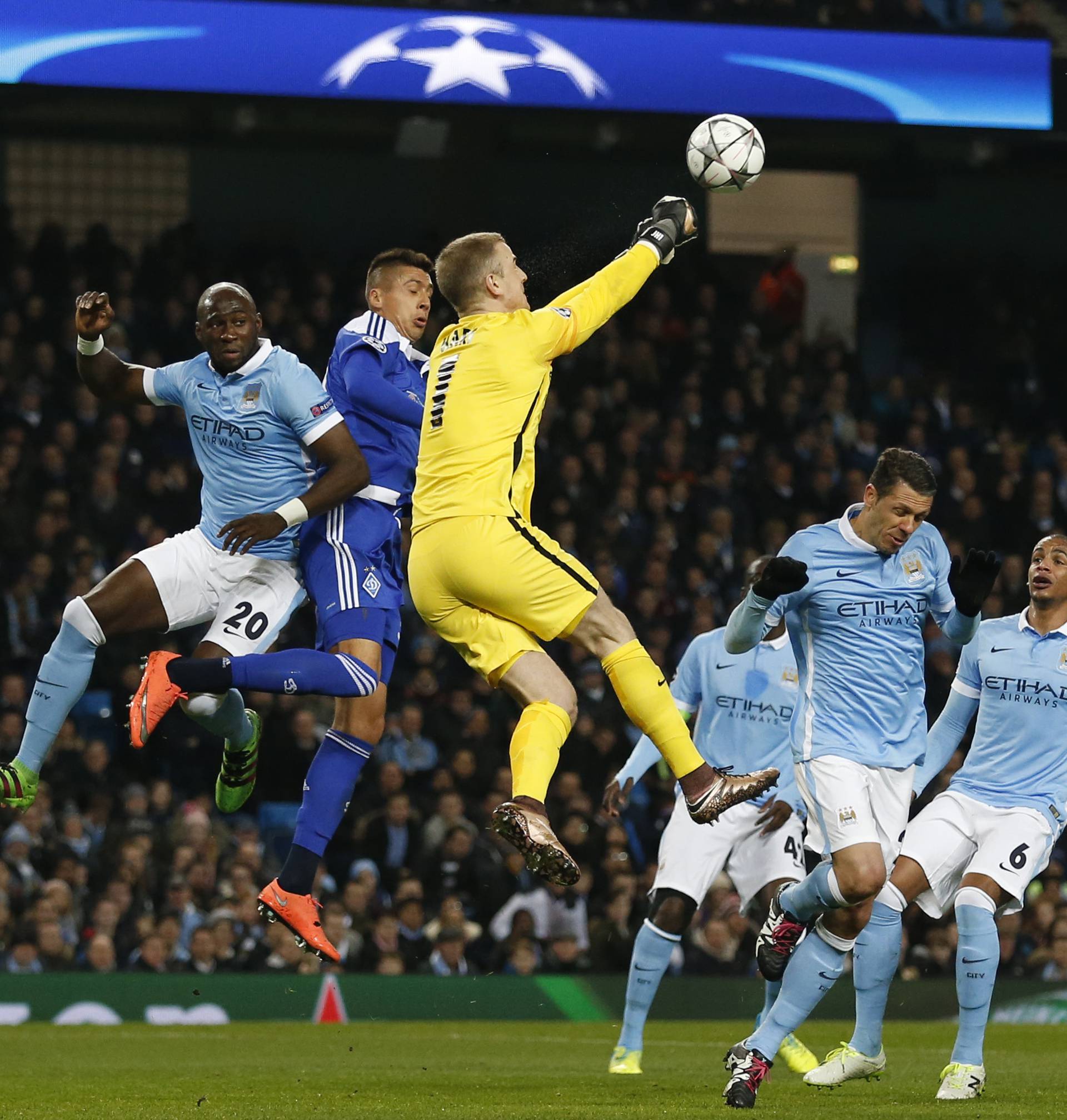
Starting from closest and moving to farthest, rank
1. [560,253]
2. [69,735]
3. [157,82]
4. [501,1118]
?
[501,1118] < [560,253] < [69,735] < [157,82]

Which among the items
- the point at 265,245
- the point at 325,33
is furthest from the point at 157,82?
the point at 265,245

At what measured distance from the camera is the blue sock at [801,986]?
8.36 metres

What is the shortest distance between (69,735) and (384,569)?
22.7 ft

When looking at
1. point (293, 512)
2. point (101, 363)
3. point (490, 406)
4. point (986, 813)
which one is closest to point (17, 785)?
point (293, 512)

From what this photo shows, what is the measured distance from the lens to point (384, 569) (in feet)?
29.5

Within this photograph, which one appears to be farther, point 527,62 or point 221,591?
point 527,62

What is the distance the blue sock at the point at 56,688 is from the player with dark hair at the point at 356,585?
835 mm

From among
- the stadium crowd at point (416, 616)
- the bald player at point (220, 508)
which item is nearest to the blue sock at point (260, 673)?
the bald player at point (220, 508)

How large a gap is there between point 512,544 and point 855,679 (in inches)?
81.5

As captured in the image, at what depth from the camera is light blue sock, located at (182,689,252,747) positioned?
898 cm

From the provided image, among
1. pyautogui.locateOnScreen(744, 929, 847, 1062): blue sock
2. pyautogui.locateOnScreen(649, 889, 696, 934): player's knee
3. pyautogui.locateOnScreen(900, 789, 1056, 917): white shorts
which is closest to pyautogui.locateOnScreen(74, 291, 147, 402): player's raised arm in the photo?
pyautogui.locateOnScreen(649, 889, 696, 934): player's knee

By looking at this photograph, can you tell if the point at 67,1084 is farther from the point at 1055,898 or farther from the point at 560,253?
the point at 1055,898

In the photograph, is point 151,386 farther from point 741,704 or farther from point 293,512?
point 741,704

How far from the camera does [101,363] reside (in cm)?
926
